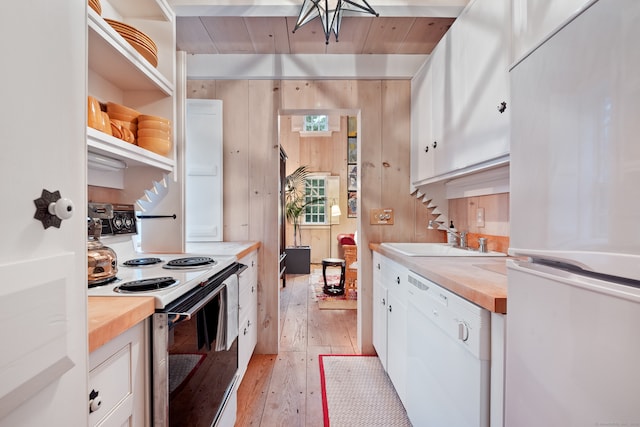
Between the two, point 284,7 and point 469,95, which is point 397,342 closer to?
point 469,95

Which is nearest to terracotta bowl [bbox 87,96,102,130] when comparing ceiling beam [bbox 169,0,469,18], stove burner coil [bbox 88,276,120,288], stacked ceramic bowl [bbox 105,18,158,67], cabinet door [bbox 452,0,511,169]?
stacked ceramic bowl [bbox 105,18,158,67]

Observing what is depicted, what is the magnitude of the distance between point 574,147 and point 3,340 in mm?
925

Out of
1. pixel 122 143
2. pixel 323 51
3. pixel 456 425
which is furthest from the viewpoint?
pixel 323 51

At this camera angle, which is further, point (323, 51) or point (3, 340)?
Result: point (323, 51)

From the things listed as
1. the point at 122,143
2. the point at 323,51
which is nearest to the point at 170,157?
the point at 122,143

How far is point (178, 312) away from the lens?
2.75ft

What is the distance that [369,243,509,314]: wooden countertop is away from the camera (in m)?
0.83

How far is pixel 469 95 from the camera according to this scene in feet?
4.90

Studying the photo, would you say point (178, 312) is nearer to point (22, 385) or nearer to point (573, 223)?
point (22, 385)

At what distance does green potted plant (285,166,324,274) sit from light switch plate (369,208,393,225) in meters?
2.94

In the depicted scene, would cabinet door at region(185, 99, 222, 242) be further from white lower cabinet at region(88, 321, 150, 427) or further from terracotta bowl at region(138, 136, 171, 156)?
white lower cabinet at region(88, 321, 150, 427)

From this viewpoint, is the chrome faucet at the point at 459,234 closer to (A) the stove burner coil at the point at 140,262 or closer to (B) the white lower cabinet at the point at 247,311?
(B) the white lower cabinet at the point at 247,311

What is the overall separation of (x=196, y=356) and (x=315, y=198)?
→ 553 cm

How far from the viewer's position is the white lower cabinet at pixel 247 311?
5.81 feet
